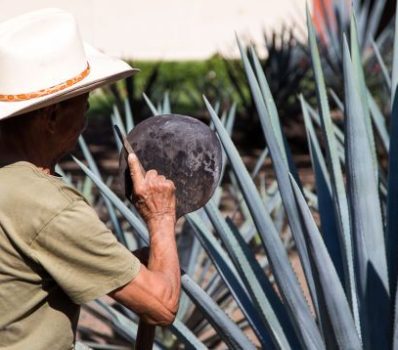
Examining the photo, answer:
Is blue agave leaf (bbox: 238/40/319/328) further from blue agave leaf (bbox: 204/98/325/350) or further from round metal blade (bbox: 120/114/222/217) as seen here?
round metal blade (bbox: 120/114/222/217)

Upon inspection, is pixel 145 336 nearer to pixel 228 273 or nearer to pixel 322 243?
pixel 322 243

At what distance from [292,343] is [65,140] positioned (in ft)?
2.88

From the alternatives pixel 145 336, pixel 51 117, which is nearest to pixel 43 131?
pixel 51 117

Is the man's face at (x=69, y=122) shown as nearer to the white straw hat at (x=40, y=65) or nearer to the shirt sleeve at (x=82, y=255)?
the white straw hat at (x=40, y=65)

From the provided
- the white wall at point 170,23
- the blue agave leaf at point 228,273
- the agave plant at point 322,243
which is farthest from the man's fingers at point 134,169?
the white wall at point 170,23

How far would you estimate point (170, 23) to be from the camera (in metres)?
17.7

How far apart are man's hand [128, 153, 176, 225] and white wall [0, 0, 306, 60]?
1507cm

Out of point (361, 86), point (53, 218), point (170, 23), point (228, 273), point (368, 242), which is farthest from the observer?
point (170, 23)

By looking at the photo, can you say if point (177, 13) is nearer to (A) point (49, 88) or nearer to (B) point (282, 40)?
(B) point (282, 40)

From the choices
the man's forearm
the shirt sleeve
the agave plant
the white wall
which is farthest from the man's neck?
the white wall

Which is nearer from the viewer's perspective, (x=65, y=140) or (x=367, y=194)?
(x=65, y=140)

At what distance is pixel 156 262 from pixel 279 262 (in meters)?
0.60

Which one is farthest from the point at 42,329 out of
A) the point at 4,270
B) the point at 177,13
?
the point at 177,13

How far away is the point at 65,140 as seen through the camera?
245 cm
